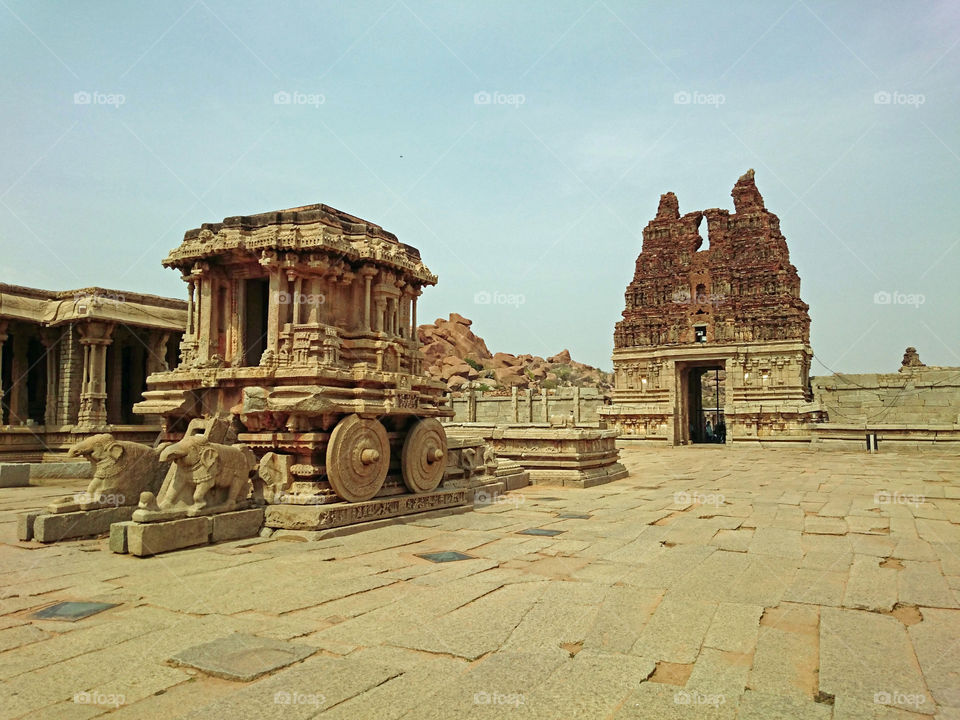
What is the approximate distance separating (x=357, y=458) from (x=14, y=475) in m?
9.77

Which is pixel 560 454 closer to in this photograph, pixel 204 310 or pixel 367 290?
pixel 367 290

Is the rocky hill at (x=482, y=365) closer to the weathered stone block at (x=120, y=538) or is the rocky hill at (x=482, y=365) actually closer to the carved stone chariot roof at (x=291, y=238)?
the carved stone chariot roof at (x=291, y=238)

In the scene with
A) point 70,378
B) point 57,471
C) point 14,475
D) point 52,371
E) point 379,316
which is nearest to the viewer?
point 379,316

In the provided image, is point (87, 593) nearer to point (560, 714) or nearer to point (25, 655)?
point (25, 655)

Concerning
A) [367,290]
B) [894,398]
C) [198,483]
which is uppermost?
[367,290]

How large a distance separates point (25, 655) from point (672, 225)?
3297cm

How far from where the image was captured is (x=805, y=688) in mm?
3219

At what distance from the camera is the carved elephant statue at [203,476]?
253 inches

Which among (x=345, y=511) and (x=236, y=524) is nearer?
(x=236, y=524)

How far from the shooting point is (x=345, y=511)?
7.18 metres

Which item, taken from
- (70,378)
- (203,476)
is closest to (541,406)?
(70,378)

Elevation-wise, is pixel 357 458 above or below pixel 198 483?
above

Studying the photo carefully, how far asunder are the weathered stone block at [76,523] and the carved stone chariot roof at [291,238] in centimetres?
339

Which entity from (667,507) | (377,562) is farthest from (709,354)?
(377,562)
